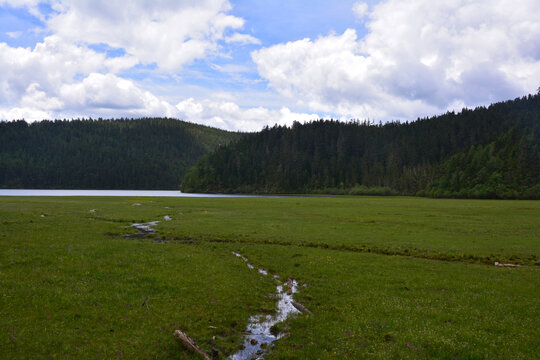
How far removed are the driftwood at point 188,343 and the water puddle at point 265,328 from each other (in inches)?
44.1

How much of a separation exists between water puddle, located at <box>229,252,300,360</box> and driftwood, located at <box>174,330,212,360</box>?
3.67 feet

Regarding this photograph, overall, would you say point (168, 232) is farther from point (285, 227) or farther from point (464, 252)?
point (464, 252)

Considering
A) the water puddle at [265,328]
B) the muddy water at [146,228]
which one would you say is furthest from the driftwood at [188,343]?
the muddy water at [146,228]

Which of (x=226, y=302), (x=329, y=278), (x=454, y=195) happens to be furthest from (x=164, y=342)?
(x=454, y=195)

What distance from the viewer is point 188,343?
12297 millimetres

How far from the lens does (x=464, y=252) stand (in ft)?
101

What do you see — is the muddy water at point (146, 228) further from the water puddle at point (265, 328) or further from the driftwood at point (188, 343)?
the driftwood at point (188, 343)

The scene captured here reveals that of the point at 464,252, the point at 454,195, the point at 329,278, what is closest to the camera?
the point at 329,278

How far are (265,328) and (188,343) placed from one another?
163 inches

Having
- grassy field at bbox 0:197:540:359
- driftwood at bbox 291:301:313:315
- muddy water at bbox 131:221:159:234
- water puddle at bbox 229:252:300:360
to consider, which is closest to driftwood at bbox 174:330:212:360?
grassy field at bbox 0:197:540:359

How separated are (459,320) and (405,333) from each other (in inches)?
135

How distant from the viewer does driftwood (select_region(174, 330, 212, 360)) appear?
12.0 meters

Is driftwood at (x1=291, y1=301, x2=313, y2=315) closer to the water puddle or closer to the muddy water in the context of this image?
the water puddle

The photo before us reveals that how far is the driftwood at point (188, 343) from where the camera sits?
11968 mm
